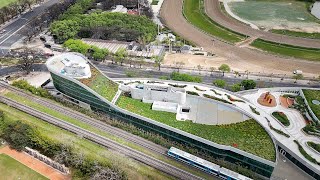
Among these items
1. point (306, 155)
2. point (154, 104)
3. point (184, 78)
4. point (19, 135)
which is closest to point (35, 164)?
point (19, 135)

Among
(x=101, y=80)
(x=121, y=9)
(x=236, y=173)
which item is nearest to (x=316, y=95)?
(x=236, y=173)

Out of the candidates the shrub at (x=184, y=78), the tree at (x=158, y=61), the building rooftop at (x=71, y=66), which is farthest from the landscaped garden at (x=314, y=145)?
the building rooftop at (x=71, y=66)

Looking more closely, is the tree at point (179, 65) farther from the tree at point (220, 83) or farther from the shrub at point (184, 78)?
the tree at point (220, 83)

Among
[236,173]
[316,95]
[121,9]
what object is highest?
[121,9]

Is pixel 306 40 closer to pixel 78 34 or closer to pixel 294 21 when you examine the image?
pixel 294 21

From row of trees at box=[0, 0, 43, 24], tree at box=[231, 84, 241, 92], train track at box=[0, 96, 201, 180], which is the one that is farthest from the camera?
row of trees at box=[0, 0, 43, 24]

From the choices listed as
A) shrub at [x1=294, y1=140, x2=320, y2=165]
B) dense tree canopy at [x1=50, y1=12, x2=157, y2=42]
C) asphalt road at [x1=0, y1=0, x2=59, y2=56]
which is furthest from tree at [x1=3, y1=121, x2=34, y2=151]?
shrub at [x1=294, y1=140, x2=320, y2=165]

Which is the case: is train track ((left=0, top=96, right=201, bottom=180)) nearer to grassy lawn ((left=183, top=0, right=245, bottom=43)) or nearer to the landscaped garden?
the landscaped garden
